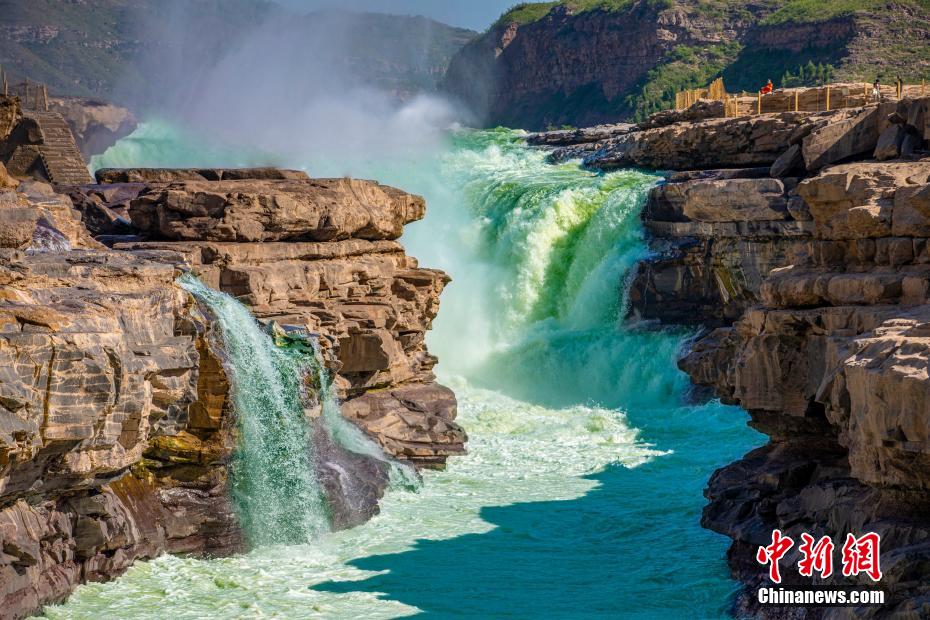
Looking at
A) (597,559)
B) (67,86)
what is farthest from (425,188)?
(67,86)

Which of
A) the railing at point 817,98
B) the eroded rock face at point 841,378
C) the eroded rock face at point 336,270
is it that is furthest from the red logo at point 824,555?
the railing at point 817,98

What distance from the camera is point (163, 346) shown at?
1388cm

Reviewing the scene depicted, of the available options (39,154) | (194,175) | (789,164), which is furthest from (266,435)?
(789,164)

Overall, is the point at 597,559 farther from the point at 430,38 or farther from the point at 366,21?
the point at 430,38

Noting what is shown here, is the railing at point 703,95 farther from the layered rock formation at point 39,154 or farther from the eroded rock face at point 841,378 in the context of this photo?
the eroded rock face at point 841,378

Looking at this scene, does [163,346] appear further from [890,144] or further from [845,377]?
[890,144]

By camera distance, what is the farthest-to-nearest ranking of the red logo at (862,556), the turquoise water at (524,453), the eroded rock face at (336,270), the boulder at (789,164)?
the boulder at (789,164) < the eroded rock face at (336,270) < the turquoise water at (524,453) < the red logo at (862,556)

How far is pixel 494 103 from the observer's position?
71938 mm

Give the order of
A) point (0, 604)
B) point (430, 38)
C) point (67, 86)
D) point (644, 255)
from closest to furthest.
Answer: point (0, 604) → point (644, 255) → point (67, 86) → point (430, 38)

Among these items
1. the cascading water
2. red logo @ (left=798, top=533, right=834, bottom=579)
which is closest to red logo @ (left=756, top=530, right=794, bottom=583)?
red logo @ (left=798, top=533, right=834, bottom=579)

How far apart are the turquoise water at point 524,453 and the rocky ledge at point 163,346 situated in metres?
0.55

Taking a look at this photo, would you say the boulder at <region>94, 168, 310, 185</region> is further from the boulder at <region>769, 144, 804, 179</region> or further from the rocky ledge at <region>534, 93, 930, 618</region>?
the boulder at <region>769, 144, 804, 179</region>

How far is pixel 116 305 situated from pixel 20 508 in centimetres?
207

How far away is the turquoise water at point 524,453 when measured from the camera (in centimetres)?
1360
